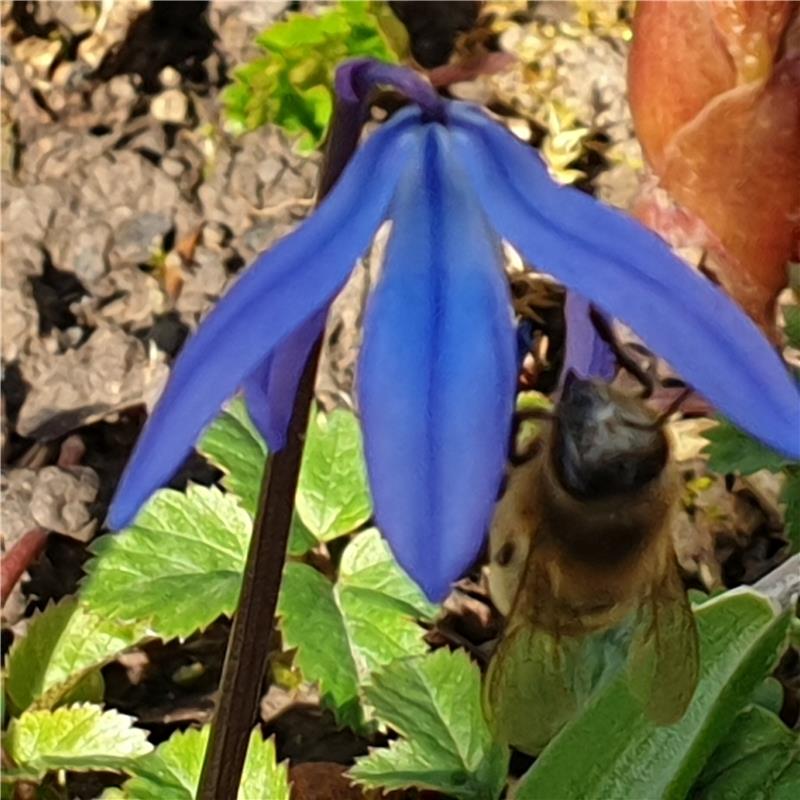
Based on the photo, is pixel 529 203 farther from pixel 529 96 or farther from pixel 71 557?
pixel 529 96

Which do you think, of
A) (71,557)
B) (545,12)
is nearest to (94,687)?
(71,557)

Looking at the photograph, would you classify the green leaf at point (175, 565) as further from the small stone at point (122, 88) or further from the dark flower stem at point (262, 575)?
the small stone at point (122, 88)

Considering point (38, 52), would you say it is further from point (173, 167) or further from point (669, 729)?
point (669, 729)

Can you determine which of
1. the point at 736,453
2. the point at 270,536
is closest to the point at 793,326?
the point at 736,453

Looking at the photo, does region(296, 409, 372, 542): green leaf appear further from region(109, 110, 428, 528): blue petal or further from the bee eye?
region(109, 110, 428, 528): blue petal

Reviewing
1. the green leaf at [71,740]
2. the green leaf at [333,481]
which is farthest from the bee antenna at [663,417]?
the green leaf at [71,740]

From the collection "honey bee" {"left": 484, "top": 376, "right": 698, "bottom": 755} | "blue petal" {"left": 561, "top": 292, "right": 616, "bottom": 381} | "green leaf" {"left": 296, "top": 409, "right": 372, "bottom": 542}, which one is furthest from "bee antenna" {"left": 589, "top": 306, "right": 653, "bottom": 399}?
"green leaf" {"left": 296, "top": 409, "right": 372, "bottom": 542}

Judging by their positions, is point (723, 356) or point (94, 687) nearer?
point (723, 356)
